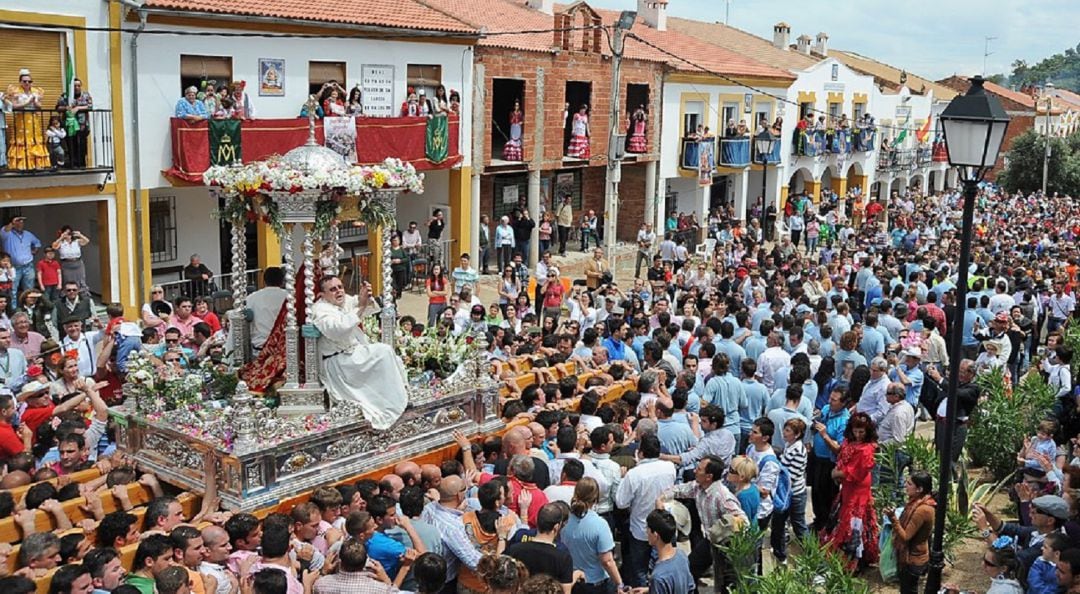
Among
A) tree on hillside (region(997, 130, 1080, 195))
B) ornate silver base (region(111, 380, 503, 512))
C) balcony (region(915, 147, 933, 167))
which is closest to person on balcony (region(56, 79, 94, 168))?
ornate silver base (region(111, 380, 503, 512))

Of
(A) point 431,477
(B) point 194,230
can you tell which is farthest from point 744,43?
(A) point 431,477

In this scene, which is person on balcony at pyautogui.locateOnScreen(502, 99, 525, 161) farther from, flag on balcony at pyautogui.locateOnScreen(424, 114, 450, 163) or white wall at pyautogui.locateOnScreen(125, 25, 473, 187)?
flag on balcony at pyautogui.locateOnScreen(424, 114, 450, 163)

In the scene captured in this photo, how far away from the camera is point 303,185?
921 cm

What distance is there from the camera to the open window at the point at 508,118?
994 inches

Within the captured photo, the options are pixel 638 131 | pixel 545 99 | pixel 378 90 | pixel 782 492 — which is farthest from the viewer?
pixel 638 131

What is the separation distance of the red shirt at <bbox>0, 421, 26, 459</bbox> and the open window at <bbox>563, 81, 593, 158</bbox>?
2008 cm

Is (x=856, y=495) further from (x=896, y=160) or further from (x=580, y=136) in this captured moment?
(x=896, y=160)

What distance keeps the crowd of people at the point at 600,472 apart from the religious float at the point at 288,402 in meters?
0.34

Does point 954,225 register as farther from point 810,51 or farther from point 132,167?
point 132,167

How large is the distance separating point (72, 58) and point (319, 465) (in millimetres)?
10032

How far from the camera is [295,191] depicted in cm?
929

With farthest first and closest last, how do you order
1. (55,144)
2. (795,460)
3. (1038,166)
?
1. (1038,166)
2. (55,144)
3. (795,460)

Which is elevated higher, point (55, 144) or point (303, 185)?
point (55, 144)

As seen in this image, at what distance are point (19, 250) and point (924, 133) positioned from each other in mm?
40218
